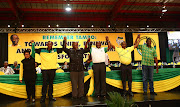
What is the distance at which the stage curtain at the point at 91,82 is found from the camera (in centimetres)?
373

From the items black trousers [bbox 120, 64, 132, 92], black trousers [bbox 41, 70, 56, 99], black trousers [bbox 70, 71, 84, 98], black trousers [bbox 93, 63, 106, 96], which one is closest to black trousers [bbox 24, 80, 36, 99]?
black trousers [bbox 41, 70, 56, 99]

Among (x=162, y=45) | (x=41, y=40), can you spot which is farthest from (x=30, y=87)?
(x=162, y=45)

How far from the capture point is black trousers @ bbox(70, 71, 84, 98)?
364 cm

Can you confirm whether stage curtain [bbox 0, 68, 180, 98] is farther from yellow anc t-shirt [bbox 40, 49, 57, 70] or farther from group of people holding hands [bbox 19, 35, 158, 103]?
yellow anc t-shirt [bbox 40, 49, 57, 70]

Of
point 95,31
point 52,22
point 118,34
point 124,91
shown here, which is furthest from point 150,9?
point 124,91

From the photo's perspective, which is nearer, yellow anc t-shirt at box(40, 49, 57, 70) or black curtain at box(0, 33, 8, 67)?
yellow anc t-shirt at box(40, 49, 57, 70)

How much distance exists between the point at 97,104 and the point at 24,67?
6.37ft

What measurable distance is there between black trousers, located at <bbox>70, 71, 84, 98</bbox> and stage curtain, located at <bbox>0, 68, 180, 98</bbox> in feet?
1.04

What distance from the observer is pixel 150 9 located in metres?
10.1

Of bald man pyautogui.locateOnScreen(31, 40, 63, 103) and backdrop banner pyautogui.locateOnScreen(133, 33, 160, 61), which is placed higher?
backdrop banner pyautogui.locateOnScreen(133, 33, 160, 61)

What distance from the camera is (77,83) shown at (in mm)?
3729

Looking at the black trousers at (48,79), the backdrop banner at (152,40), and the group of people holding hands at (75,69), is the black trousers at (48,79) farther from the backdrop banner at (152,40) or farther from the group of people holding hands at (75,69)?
the backdrop banner at (152,40)

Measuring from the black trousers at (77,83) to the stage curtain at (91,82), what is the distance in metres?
0.32

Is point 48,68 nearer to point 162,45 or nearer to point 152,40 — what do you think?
point 152,40
